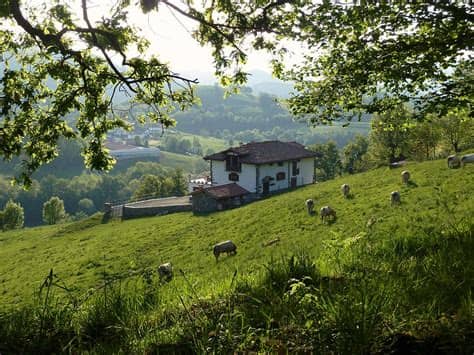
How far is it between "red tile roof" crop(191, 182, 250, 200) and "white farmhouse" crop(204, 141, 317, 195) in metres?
3.24

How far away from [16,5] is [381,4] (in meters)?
9.94

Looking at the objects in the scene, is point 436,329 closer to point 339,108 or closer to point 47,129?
point 339,108

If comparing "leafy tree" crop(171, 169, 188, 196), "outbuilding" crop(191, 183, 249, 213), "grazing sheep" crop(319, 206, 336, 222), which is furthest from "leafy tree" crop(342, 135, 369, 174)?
"grazing sheep" crop(319, 206, 336, 222)

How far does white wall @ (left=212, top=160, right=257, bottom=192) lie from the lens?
56.4m

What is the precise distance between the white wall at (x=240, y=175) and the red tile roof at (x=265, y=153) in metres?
1.13

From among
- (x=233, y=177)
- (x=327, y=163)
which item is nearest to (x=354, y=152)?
(x=327, y=163)

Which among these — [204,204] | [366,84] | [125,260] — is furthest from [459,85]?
[204,204]

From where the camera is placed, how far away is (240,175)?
5766 centimetres

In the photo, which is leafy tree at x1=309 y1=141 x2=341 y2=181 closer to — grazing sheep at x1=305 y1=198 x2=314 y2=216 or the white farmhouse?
the white farmhouse

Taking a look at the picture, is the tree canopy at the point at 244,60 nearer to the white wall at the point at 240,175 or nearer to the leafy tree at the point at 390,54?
the leafy tree at the point at 390,54

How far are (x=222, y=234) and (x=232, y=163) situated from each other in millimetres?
29481

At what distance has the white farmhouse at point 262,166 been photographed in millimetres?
56375

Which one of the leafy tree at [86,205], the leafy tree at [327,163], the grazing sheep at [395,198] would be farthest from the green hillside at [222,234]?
the leafy tree at [86,205]

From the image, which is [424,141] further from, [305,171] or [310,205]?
[310,205]
